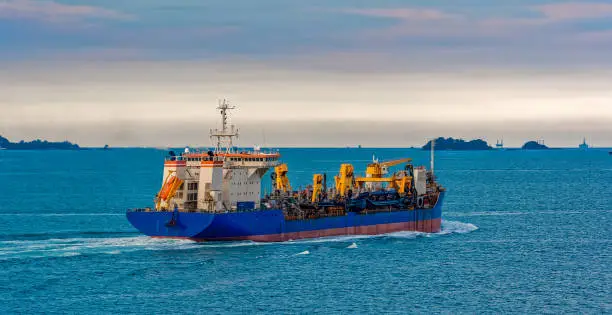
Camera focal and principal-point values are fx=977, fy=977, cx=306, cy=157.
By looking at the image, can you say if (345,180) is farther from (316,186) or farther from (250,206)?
(250,206)

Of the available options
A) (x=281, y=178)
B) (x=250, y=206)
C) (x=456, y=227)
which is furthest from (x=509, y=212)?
(x=250, y=206)

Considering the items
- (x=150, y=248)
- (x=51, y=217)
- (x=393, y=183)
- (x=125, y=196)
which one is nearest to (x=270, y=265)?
(x=150, y=248)

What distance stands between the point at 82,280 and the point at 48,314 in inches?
310

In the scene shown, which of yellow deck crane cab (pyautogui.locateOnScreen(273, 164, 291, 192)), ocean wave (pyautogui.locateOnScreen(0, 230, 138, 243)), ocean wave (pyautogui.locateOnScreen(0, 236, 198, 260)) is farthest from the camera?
yellow deck crane cab (pyautogui.locateOnScreen(273, 164, 291, 192))

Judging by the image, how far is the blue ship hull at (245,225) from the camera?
69750mm

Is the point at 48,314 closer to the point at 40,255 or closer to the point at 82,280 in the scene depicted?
the point at 82,280

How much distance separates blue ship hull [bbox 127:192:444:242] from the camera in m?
69.8

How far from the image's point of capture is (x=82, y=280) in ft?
189

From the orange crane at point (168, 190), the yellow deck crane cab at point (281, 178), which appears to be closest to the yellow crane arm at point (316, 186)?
the yellow deck crane cab at point (281, 178)

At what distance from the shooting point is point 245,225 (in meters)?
71.5

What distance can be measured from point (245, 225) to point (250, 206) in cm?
239

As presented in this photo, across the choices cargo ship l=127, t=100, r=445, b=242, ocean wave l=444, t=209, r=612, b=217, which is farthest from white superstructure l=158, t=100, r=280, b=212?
ocean wave l=444, t=209, r=612, b=217

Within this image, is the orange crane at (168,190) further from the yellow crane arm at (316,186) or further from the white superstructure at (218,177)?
the yellow crane arm at (316,186)

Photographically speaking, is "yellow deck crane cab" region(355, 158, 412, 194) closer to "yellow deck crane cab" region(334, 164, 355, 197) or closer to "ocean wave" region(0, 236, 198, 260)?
"yellow deck crane cab" region(334, 164, 355, 197)
